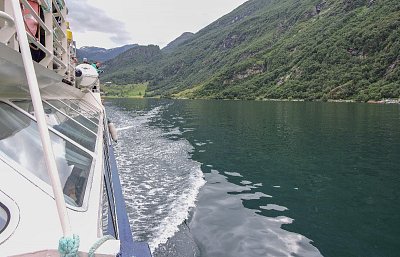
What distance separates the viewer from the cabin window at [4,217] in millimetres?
2145

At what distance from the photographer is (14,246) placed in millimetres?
2004

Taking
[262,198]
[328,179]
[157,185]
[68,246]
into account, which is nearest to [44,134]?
[68,246]

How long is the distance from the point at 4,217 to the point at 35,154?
Answer: 1.05m

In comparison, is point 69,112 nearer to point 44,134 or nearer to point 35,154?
Result: point 35,154

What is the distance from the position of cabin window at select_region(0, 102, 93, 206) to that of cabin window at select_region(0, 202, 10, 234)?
0.53 metres

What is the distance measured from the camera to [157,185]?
13.4 m

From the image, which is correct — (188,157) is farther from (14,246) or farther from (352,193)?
(14,246)

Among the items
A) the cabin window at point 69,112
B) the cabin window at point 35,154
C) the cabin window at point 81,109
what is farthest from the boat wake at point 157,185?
the cabin window at point 35,154

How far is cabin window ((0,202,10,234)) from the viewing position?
214 centimetres

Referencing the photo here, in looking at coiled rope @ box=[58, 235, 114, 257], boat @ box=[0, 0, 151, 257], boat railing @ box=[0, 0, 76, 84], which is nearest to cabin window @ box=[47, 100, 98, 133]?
boat railing @ box=[0, 0, 76, 84]

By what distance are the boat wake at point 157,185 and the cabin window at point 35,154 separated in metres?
4.88

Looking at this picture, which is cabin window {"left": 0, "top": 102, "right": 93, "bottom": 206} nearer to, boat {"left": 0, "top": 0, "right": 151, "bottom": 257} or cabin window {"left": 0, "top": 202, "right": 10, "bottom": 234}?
boat {"left": 0, "top": 0, "right": 151, "bottom": 257}

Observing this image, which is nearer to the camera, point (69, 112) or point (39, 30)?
point (69, 112)

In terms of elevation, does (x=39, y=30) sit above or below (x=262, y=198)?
above
